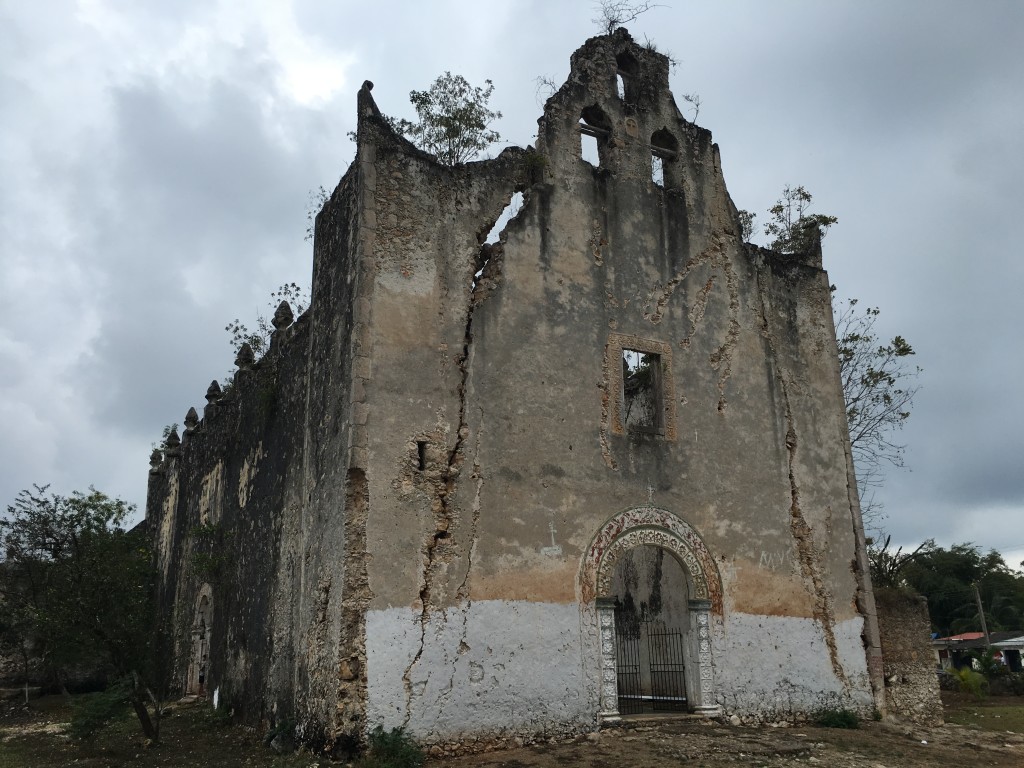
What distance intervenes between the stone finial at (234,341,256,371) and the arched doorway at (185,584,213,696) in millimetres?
4095

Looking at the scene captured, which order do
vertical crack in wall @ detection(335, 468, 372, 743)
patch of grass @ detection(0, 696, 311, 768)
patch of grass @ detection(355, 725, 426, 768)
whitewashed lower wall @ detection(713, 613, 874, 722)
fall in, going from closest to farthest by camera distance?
→ patch of grass @ detection(355, 725, 426, 768) < vertical crack in wall @ detection(335, 468, 372, 743) < patch of grass @ detection(0, 696, 311, 768) < whitewashed lower wall @ detection(713, 613, 874, 722)

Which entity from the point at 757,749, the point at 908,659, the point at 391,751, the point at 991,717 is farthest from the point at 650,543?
the point at 991,717

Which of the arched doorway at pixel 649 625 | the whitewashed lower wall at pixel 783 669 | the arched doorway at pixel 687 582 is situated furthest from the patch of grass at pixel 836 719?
the arched doorway at pixel 649 625

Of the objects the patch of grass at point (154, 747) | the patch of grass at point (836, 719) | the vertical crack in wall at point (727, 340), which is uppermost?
the vertical crack in wall at point (727, 340)

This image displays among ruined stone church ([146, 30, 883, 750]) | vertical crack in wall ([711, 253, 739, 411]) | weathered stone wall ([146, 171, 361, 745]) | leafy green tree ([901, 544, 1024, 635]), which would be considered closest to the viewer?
ruined stone church ([146, 30, 883, 750])

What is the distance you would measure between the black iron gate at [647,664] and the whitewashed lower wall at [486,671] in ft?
8.57

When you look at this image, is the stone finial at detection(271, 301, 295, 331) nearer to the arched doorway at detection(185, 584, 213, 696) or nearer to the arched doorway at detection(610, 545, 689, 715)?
the arched doorway at detection(185, 584, 213, 696)

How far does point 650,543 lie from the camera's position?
11.2 meters

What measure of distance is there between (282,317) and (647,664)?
27.2 feet

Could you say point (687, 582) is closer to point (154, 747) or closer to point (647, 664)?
point (647, 664)

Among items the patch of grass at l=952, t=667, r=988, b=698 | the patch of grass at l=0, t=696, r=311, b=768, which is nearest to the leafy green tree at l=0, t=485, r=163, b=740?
the patch of grass at l=0, t=696, r=311, b=768

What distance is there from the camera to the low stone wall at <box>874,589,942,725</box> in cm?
1298

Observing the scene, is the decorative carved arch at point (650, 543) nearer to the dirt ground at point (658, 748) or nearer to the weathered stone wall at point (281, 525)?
the dirt ground at point (658, 748)

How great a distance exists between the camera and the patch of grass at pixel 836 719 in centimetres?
1185
